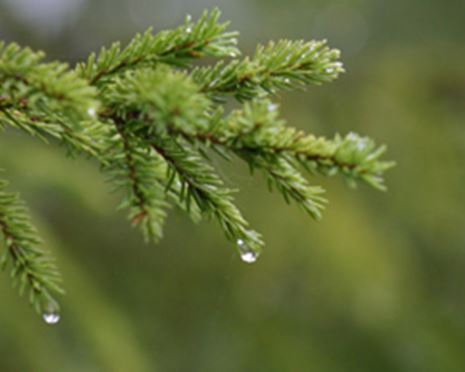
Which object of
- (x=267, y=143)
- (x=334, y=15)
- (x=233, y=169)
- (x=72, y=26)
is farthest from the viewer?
(x=334, y=15)

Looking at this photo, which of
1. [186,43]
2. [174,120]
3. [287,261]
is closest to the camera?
[174,120]

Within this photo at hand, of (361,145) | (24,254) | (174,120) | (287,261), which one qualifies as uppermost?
(287,261)

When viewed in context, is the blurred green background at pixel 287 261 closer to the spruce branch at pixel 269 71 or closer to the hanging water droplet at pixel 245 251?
the hanging water droplet at pixel 245 251

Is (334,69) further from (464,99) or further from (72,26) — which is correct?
(72,26)

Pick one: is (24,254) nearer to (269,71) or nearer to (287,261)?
(269,71)

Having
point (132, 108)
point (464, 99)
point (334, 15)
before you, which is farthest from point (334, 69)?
point (334, 15)

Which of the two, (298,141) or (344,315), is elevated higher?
(344,315)

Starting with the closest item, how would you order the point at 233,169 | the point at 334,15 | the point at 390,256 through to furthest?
the point at 390,256 < the point at 233,169 < the point at 334,15

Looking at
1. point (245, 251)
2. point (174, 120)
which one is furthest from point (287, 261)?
point (174, 120)
